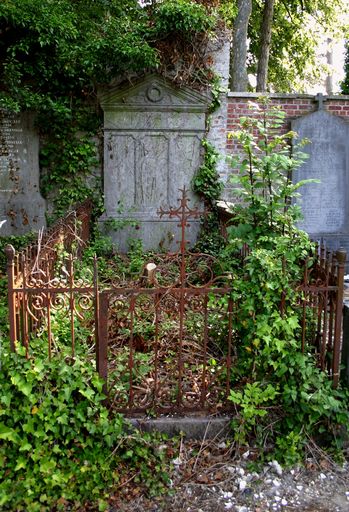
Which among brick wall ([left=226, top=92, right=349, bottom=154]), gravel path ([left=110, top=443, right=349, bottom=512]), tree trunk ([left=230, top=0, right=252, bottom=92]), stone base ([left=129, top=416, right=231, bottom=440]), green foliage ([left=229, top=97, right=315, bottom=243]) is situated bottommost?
gravel path ([left=110, top=443, right=349, bottom=512])

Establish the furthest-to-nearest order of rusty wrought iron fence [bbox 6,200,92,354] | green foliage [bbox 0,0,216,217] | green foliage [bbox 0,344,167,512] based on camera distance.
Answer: green foliage [bbox 0,0,216,217] → rusty wrought iron fence [bbox 6,200,92,354] → green foliage [bbox 0,344,167,512]

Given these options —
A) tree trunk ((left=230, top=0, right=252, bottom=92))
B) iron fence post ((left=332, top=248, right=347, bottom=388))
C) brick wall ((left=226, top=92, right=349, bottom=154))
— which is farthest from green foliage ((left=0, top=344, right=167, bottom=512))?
tree trunk ((left=230, top=0, right=252, bottom=92))

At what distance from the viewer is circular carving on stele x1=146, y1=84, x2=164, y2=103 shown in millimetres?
7621

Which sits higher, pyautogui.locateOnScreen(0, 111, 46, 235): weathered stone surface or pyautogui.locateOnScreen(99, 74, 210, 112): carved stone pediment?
pyautogui.locateOnScreen(99, 74, 210, 112): carved stone pediment

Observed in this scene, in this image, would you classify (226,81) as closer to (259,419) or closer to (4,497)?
(259,419)

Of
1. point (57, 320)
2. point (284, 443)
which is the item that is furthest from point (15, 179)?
point (284, 443)

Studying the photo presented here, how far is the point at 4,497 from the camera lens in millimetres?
2656

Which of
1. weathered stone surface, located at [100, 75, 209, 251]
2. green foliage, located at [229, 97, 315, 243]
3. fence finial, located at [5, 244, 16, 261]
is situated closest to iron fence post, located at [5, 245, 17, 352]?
fence finial, located at [5, 244, 16, 261]

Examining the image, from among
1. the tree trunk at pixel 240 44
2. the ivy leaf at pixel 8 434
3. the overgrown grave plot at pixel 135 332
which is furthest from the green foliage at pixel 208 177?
the ivy leaf at pixel 8 434

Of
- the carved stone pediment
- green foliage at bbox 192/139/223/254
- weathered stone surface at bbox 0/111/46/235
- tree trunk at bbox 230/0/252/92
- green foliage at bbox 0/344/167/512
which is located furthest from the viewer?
tree trunk at bbox 230/0/252/92

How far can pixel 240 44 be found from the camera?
38.3 ft

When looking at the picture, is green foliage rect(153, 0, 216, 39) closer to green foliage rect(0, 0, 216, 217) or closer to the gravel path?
green foliage rect(0, 0, 216, 217)

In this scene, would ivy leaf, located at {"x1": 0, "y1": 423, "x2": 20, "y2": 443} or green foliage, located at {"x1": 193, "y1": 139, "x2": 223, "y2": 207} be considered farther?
green foliage, located at {"x1": 193, "y1": 139, "x2": 223, "y2": 207}

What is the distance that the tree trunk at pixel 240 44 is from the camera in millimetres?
11398
